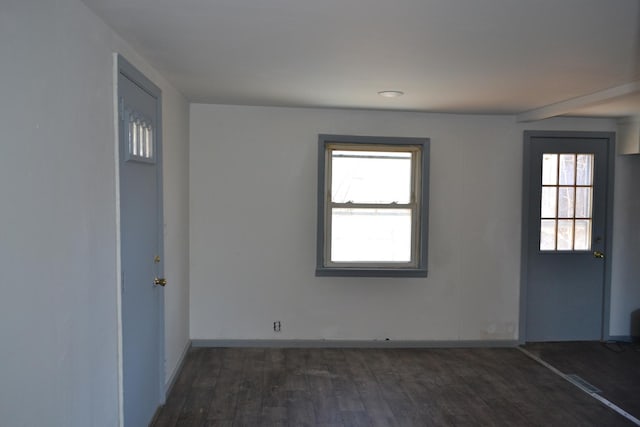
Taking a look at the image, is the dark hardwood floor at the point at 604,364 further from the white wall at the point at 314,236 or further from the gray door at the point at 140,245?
the gray door at the point at 140,245

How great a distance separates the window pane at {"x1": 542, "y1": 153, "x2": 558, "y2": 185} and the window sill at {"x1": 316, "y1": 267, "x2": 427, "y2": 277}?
1600 mm

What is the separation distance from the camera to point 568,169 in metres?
5.33

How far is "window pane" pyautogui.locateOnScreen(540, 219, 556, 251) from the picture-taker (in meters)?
5.32

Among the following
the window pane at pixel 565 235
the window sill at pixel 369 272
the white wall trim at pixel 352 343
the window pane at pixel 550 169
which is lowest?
the white wall trim at pixel 352 343

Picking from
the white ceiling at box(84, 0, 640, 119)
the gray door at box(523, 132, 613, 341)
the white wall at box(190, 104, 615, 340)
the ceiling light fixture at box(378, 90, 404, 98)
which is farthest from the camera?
the gray door at box(523, 132, 613, 341)

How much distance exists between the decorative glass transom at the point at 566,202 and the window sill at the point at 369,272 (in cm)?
139

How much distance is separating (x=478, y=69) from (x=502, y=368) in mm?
2749

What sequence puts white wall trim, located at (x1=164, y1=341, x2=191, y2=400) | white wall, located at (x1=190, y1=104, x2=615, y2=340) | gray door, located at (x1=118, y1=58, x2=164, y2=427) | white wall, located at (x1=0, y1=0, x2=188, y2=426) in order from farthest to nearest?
white wall, located at (x1=190, y1=104, x2=615, y2=340)
white wall trim, located at (x1=164, y1=341, x2=191, y2=400)
gray door, located at (x1=118, y1=58, x2=164, y2=427)
white wall, located at (x1=0, y1=0, x2=188, y2=426)

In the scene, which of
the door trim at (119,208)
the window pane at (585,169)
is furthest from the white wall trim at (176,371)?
the window pane at (585,169)

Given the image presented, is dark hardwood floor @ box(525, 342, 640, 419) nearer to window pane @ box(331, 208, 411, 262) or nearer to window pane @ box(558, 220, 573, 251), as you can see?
window pane @ box(558, 220, 573, 251)

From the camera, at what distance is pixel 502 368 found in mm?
4590

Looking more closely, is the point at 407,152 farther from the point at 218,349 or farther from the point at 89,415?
the point at 89,415

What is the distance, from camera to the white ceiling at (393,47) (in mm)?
2166

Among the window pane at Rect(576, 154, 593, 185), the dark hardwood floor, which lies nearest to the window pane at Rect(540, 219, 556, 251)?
the window pane at Rect(576, 154, 593, 185)
